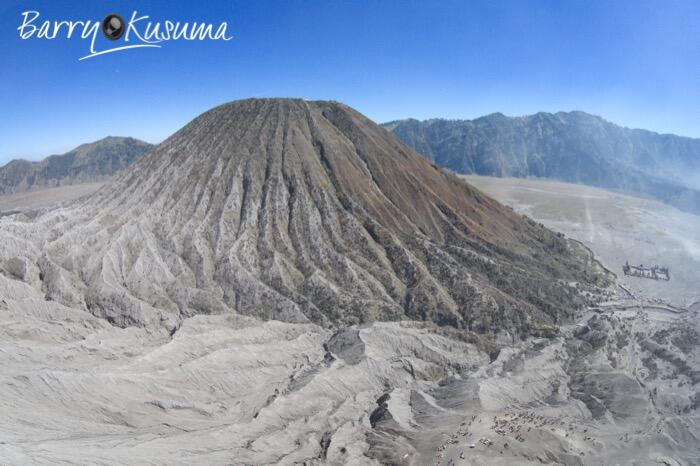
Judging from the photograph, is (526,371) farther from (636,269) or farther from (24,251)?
(24,251)

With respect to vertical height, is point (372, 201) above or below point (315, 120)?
below

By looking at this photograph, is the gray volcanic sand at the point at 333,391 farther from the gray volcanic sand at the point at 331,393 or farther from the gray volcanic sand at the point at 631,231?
the gray volcanic sand at the point at 631,231

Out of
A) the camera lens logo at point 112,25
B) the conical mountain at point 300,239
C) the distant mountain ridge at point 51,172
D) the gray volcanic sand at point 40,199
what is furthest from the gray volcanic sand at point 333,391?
the distant mountain ridge at point 51,172

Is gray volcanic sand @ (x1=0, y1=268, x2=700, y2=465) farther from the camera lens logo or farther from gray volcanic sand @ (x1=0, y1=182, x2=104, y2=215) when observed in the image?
gray volcanic sand @ (x1=0, y1=182, x2=104, y2=215)

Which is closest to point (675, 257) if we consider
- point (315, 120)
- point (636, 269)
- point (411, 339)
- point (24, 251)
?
point (636, 269)

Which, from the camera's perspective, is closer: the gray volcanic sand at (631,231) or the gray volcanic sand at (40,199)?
the gray volcanic sand at (631,231)
